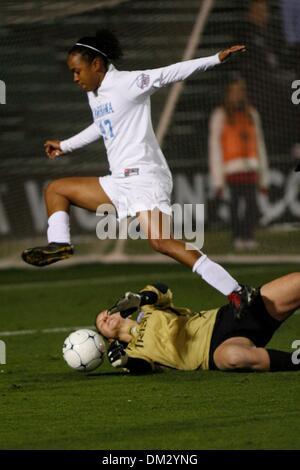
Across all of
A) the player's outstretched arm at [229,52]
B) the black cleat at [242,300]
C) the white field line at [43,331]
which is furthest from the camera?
the white field line at [43,331]

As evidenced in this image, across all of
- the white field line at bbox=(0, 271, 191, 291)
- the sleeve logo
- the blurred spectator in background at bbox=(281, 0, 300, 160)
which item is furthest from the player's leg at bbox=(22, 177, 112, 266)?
the blurred spectator in background at bbox=(281, 0, 300, 160)

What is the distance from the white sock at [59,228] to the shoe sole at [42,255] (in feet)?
0.36

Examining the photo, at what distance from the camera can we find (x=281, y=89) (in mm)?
15992

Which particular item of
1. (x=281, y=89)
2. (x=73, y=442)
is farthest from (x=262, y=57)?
(x=73, y=442)

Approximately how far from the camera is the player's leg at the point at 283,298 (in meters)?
7.89

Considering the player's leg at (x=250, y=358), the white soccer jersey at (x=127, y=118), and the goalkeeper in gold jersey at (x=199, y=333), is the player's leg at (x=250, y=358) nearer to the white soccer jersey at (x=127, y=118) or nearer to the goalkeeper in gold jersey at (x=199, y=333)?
the goalkeeper in gold jersey at (x=199, y=333)

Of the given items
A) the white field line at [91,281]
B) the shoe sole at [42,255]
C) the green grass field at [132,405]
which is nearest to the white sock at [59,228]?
the shoe sole at [42,255]

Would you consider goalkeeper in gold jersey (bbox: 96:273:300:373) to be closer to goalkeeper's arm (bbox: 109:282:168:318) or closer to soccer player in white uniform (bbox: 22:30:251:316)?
goalkeeper's arm (bbox: 109:282:168:318)

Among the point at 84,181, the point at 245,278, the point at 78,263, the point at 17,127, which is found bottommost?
the point at 84,181

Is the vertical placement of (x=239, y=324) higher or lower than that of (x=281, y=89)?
lower

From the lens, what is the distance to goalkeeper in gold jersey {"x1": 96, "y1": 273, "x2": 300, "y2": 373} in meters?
7.93
